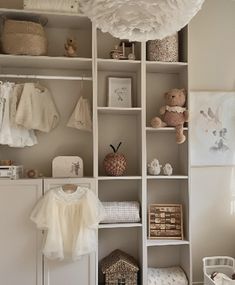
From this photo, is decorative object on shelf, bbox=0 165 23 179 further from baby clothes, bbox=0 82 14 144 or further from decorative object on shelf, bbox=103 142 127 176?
decorative object on shelf, bbox=103 142 127 176

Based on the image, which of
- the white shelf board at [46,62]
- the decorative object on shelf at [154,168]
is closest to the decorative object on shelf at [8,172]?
the white shelf board at [46,62]

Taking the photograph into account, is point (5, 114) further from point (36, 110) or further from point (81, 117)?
point (81, 117)

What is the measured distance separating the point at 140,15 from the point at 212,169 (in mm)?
1992

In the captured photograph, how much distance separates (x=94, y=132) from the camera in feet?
7.99

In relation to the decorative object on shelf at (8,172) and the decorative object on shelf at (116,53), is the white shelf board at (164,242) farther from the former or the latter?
the decorative object on shelf at (116,53)

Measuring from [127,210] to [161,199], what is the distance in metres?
0.48

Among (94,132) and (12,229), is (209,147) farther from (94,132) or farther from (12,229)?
(12,229)

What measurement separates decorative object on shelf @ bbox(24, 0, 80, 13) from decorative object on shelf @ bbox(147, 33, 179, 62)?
2.22 ft

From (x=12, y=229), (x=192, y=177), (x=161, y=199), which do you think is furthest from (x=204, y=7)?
(x=12, y=229)

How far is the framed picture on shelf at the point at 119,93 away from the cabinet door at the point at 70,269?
76 centimetres

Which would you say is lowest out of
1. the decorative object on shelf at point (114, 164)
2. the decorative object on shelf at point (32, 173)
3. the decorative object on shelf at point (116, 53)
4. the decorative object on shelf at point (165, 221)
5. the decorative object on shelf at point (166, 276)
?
the decorative object on shelf at point (166, 276)

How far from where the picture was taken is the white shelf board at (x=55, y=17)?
2.37 meters

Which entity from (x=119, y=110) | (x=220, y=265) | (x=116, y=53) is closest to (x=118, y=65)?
(x=116, y=53)

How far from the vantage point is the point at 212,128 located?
2.89 m
